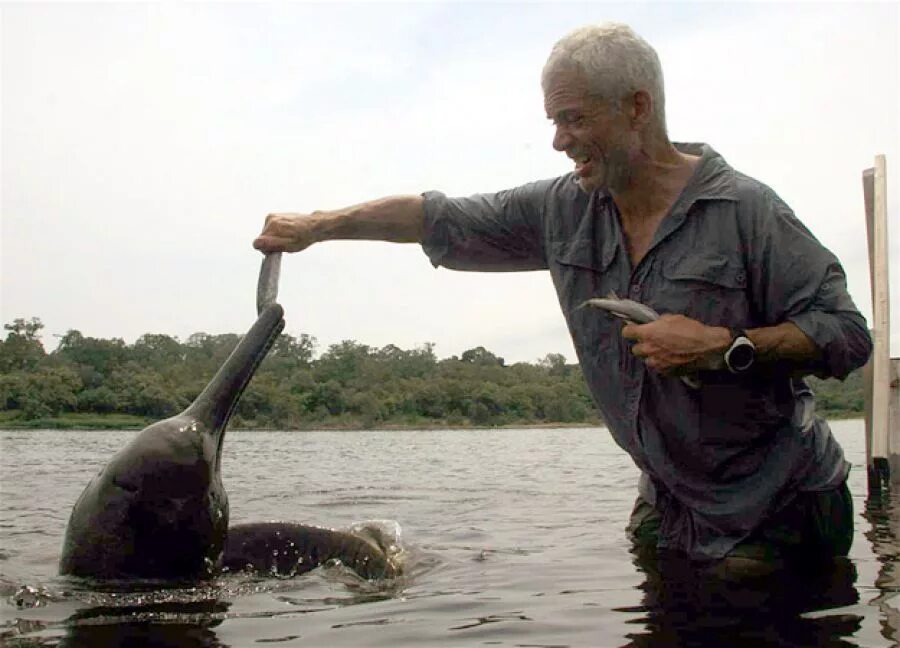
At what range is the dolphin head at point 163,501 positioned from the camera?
4.10 meters

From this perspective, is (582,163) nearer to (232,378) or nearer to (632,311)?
(632,311)

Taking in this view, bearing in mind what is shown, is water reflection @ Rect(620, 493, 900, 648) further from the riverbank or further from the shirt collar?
the riverbank

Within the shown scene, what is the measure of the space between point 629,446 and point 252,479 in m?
9.97

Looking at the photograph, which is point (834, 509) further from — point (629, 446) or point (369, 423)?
point (369, 423)

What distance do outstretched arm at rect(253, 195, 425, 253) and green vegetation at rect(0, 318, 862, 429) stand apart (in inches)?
1320

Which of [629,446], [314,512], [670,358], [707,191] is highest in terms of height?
[707,191]

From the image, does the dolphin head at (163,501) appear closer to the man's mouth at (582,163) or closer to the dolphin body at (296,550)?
the dolphin body at (296,550)

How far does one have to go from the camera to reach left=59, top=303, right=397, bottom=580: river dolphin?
411 cm

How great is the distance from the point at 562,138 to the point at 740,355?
1146mm

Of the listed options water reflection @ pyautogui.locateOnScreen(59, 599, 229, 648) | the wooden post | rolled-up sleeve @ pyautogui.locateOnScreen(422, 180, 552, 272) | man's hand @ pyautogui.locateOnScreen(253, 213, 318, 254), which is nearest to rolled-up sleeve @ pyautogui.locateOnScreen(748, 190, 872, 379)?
rolled-up sleeve @ pyautogui.locateOnScreen(422, 180, 552, 272)

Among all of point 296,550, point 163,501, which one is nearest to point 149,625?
point 163,501

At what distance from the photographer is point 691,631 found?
3.64 metres

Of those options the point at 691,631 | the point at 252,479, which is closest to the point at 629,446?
the point at 691,631

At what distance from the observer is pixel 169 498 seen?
4.09 meters
